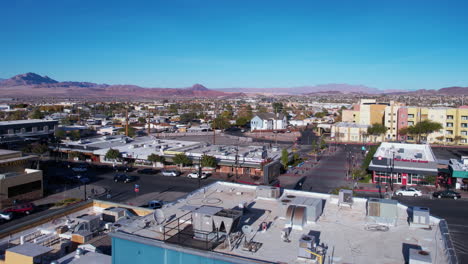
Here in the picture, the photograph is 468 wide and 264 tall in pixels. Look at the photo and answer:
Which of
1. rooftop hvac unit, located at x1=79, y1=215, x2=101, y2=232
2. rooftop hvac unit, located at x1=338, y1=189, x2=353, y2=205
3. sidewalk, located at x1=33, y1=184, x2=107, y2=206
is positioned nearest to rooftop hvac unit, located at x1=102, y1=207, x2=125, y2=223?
rooftop hvac unit, located at x1=79, y1=215, x2=101, y2=232

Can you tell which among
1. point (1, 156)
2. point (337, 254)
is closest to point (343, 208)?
point (337, 254)

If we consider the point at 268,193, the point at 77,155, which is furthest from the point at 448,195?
the point at 77,155

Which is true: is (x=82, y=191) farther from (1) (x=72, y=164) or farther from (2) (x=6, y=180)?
(1) (x=72, y=164)

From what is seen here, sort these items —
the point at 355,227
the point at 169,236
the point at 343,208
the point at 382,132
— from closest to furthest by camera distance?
the point at 169,236 < the point at 355,227 < the point at 343,208 < the point at 382,132

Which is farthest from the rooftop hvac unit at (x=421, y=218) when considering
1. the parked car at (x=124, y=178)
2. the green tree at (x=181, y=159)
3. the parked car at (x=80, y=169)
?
the parked car at (x=80, y=169)

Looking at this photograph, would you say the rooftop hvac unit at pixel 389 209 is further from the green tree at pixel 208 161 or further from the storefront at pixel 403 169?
the green tree at pixel 208 161

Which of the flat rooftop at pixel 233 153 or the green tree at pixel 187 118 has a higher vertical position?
the green tree at pixel 187 118
